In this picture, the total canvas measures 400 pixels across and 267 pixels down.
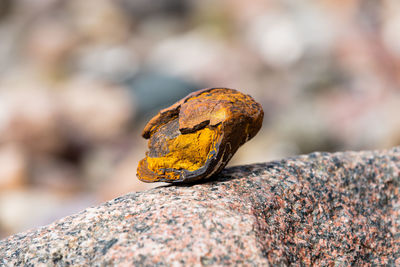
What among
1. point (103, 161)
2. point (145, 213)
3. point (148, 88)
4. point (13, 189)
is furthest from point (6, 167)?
point (145, 213)

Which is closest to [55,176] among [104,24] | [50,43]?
[50,43]

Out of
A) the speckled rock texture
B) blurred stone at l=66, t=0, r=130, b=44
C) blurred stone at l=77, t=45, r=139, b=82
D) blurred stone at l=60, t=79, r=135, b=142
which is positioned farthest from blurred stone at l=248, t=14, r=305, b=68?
the speckled rock texture

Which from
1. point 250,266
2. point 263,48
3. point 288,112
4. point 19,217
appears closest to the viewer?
point 250,266

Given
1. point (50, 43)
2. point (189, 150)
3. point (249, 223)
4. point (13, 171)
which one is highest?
point (50, 43)

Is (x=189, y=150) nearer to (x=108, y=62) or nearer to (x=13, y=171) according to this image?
(x=13, y=171)

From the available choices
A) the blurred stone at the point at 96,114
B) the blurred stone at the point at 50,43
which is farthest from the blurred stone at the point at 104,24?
the blurred stone at the point at 96,114

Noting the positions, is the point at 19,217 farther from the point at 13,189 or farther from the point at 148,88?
the point at 148,88

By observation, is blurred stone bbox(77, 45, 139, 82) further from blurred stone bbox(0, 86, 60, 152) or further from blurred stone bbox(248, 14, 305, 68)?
blurred stone bbox(248, 14, 305, 68)
